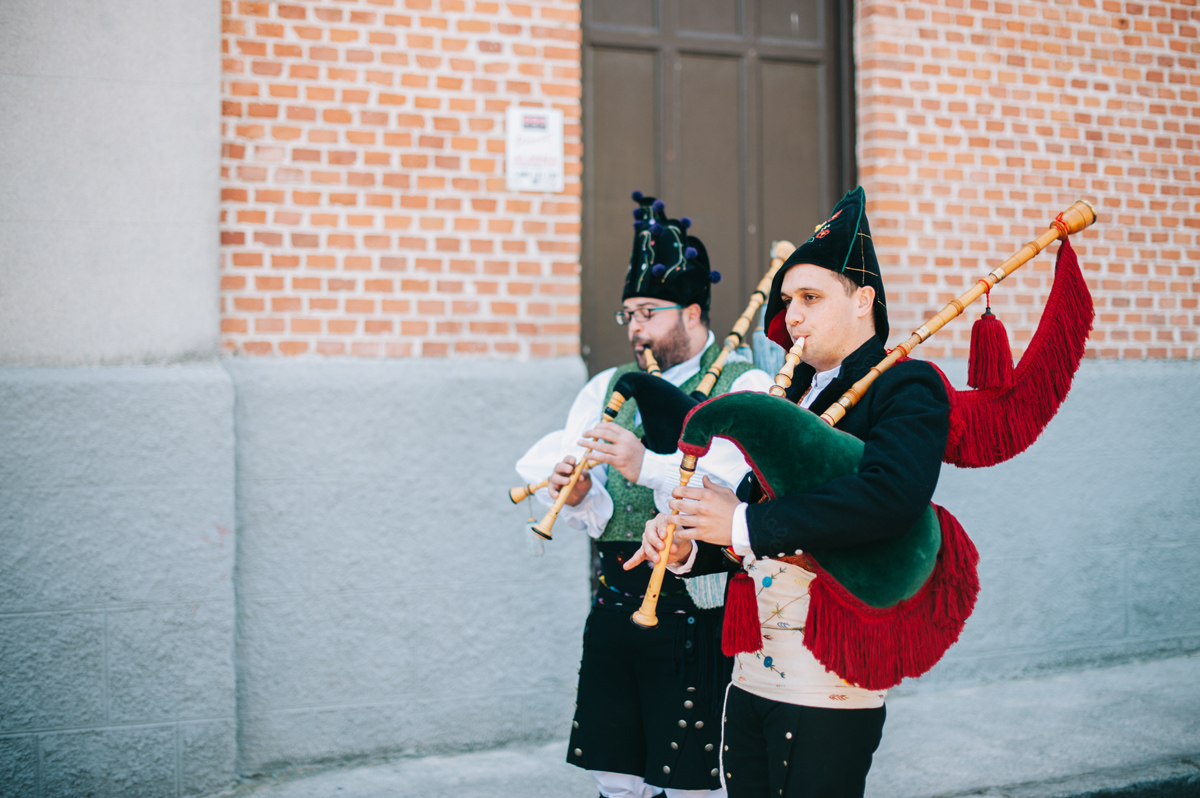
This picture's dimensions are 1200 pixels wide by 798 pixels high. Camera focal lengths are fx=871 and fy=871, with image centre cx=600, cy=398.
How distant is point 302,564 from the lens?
11.3ft

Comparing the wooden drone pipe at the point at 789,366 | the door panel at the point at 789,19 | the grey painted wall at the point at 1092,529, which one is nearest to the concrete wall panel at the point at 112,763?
the wooden drone pipe at the point at 789,366

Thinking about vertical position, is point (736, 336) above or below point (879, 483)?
above

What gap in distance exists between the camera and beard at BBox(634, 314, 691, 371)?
270 cm

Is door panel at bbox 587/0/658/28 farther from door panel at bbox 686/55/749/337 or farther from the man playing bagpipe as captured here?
the man playing bagpipe

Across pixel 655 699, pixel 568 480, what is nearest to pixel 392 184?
pixel 568 480

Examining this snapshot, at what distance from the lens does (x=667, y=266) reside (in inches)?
107

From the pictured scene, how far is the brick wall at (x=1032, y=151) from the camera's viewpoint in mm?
4289

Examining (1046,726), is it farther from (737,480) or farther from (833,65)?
(833,65)

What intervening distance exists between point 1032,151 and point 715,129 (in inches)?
Result: 65.2

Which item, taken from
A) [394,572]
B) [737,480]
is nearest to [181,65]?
[394,572]

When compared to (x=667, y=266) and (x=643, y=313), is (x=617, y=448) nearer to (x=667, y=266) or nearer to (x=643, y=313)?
(x=643, y=313)

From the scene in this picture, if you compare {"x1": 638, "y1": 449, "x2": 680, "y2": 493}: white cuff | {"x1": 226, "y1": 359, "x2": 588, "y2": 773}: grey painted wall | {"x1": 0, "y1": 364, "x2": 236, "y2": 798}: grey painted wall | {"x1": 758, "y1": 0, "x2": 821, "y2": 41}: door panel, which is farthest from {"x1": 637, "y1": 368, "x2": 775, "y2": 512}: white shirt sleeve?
{"x1": 758, "y1": 0, "x2": 821, "y2": 41}: door panel

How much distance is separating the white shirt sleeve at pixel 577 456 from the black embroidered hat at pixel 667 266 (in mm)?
327

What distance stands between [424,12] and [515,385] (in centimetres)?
160
